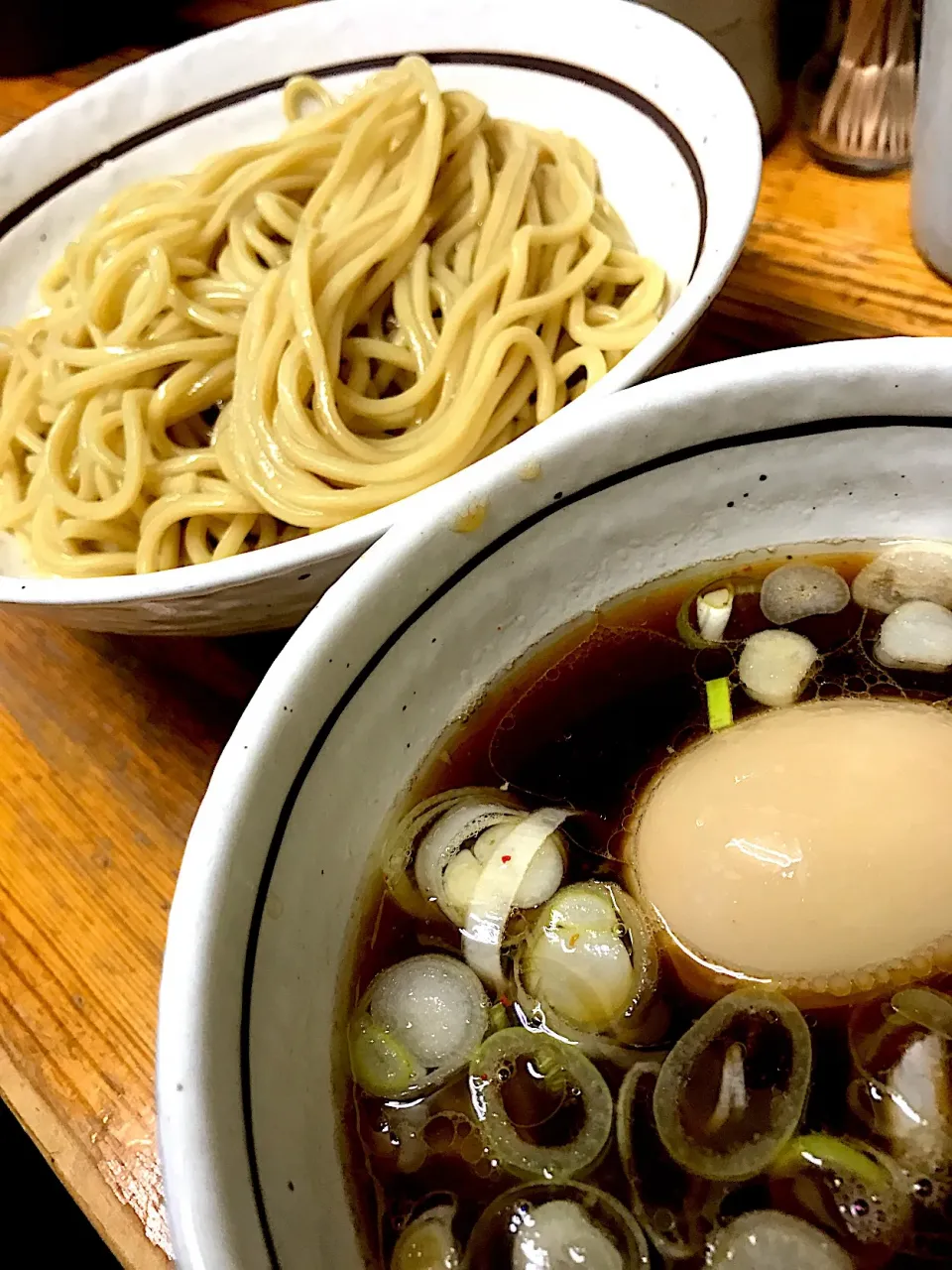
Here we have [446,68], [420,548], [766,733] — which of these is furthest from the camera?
[446,68]

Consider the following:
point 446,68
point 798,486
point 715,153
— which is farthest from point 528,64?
point 798,486

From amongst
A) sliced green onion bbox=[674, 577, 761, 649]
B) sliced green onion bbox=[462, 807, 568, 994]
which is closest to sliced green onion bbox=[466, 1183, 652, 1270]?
sliced green onion bbox=[462, 807, 568, 994]

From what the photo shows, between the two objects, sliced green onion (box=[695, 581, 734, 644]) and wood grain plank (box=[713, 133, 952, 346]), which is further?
wood grain plank (box=[713, 133, 952, 346])

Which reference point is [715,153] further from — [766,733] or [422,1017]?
[422,1017]

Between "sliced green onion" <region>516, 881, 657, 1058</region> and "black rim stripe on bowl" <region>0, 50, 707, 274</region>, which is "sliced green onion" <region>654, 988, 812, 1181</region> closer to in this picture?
"sliced green onion" <region>516, 881, 657, 1058</region>

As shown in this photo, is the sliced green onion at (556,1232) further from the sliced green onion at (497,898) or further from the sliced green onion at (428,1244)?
the sliced green onion at (497,898)

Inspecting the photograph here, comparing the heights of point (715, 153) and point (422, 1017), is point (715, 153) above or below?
above

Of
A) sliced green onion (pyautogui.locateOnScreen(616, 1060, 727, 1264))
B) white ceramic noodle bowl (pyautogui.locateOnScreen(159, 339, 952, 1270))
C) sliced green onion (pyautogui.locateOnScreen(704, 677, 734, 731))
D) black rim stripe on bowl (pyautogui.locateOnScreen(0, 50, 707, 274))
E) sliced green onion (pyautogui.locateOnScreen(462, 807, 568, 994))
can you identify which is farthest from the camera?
black rim stripe on bowl (pyautogui.locateOnScreen(0, 50, 707, 274))
